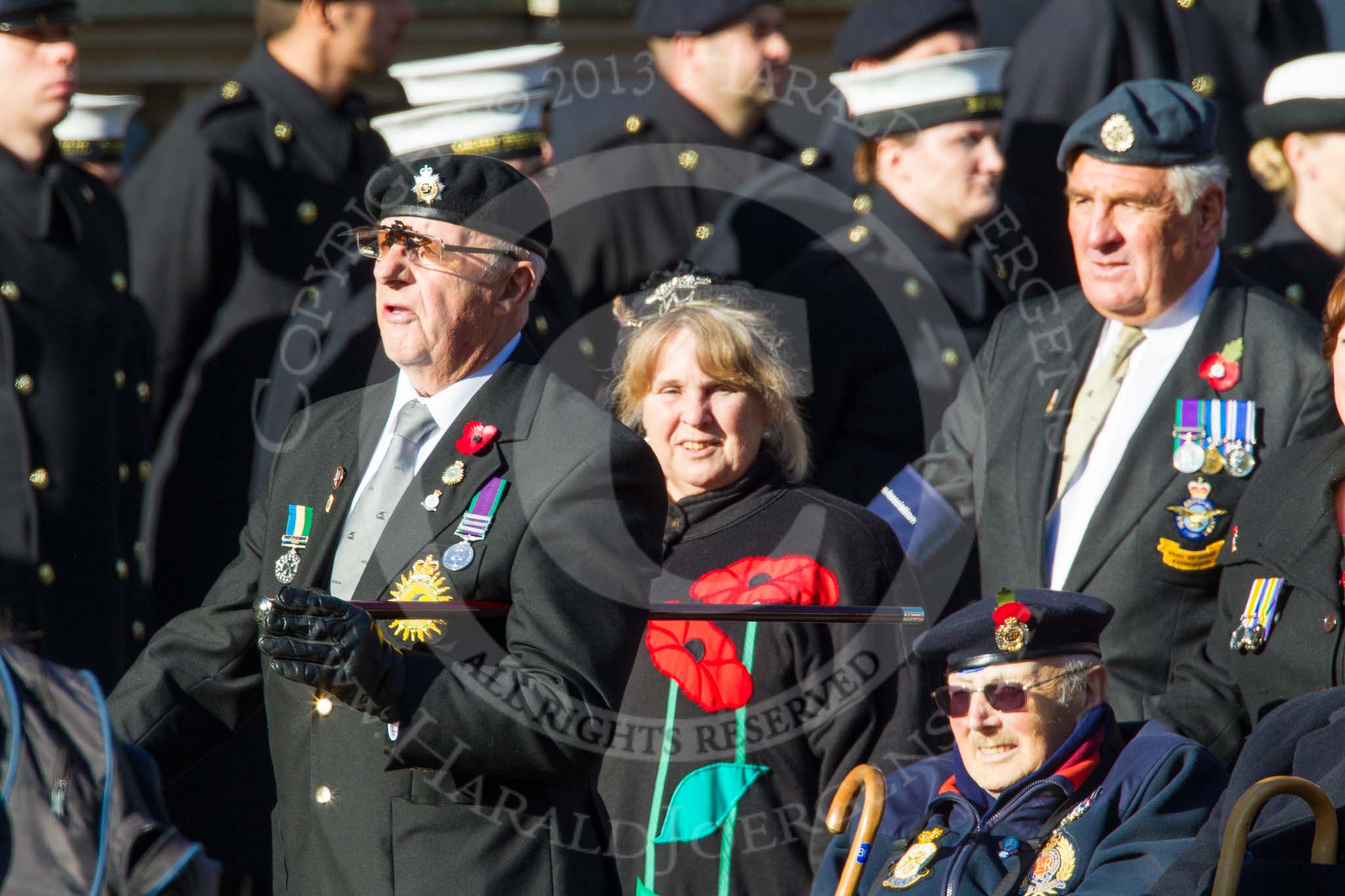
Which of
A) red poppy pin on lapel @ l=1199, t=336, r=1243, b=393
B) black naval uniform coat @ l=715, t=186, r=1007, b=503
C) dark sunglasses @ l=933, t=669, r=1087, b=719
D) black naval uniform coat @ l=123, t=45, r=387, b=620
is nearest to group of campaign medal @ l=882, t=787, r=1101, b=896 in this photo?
dark sunglasses @ l=933, t=669, r=1087, b=719

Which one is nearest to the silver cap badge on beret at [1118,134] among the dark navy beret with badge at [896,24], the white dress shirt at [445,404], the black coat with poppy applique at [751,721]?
the black coat with poppy applique at [751,721]

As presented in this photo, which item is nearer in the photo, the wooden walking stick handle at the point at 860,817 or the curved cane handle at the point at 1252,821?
the curved cane handle at the point at 1252,821

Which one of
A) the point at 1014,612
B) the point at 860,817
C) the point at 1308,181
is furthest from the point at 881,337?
the point at 860,817

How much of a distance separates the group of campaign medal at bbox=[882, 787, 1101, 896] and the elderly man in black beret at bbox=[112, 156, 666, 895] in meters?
0.63

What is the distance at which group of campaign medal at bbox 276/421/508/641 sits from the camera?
3.98 metres

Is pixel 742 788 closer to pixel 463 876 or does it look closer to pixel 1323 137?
pixel 463 876

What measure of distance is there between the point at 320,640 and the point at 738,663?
5.09 ft

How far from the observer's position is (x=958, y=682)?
14.7 feet

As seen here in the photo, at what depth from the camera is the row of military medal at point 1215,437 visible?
521 centimetres

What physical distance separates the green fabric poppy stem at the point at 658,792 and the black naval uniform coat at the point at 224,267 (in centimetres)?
239

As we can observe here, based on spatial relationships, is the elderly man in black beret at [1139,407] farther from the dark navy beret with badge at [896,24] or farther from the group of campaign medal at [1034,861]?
the dark navy beret with badge at [896,24]

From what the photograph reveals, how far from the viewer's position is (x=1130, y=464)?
528 cm

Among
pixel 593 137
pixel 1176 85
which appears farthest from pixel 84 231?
pixel 1176 85

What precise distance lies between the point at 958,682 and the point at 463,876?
1.12 m
